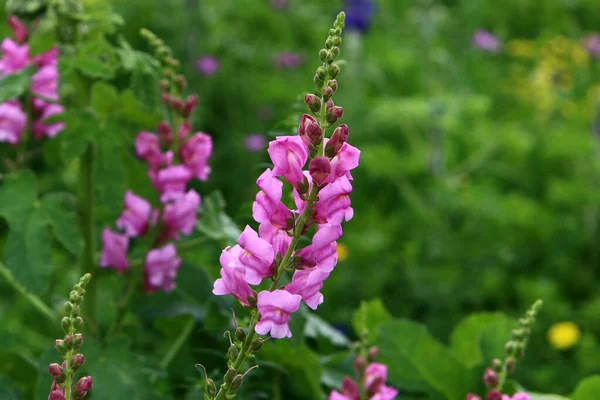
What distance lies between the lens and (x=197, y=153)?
178 cm

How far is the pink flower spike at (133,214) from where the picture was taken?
182 centimetres

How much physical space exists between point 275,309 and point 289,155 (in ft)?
0.65

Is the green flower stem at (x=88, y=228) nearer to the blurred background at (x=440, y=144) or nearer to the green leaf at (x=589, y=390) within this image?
the blurred background at (x=440, y=144)

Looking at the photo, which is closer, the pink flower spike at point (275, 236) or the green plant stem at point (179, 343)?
the pink flower spike at point (275, 236)

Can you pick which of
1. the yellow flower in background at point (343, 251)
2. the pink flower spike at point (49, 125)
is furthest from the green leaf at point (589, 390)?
the yellow flower in background at point (343, 251)

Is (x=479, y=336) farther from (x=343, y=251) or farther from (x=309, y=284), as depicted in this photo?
(x=343, y=251)

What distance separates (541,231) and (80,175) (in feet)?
7.57

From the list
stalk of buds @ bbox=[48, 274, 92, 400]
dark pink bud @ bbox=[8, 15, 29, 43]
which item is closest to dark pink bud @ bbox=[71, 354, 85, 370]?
stalk of buds @ bbox=[48, 274, 92, 400]

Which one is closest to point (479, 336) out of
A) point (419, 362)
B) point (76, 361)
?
point (419, 362)

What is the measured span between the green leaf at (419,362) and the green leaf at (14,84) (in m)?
0.81

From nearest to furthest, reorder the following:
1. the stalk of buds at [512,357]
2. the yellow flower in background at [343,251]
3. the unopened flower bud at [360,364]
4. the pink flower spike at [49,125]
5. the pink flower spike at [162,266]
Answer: the stalk of buds at [512,357]
the unopened flower bud at [360,364]
the pink flower spike at [162,266]
the pink flower spike at [49,125]
the yellow flower in background at [343,251]

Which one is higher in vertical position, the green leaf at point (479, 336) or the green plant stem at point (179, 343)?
the green leaf at point (479, 336)

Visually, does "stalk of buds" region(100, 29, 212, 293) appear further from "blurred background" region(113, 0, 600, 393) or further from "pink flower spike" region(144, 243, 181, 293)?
"blurred background" region(113, 0, 600, 393)

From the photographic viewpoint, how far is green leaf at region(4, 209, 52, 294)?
162 centimetres
